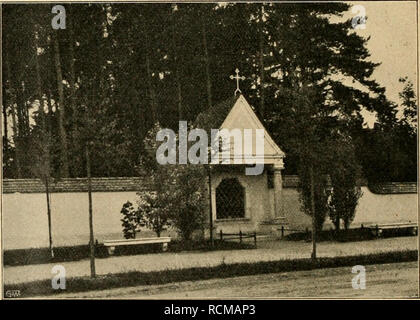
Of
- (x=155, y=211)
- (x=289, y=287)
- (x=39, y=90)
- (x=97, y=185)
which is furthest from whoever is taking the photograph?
(x=155, y=211)

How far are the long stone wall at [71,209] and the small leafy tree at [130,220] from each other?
0.10 metres

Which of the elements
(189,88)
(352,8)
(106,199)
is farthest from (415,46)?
(106,199)

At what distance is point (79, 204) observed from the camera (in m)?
11.8

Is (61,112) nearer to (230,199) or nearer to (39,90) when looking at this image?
(39,90)

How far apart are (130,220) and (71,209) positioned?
1127 mm

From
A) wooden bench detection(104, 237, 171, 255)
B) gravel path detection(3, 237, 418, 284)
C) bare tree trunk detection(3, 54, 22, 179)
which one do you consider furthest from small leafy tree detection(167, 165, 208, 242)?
bare tree trunk detection(3, 54, 22, 179)

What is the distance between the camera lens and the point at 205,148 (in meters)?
12.2

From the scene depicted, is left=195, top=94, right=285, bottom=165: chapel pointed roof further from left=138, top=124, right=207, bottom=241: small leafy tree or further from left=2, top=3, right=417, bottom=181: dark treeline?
left=138, top=124, right=207, bottom=241: small leafy tree

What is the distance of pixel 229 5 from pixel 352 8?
2263 mm

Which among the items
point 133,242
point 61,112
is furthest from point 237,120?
point 61,112

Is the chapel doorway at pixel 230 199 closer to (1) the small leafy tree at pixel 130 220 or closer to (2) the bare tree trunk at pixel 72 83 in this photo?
(1) the small leafy tree at pixel 130 220
